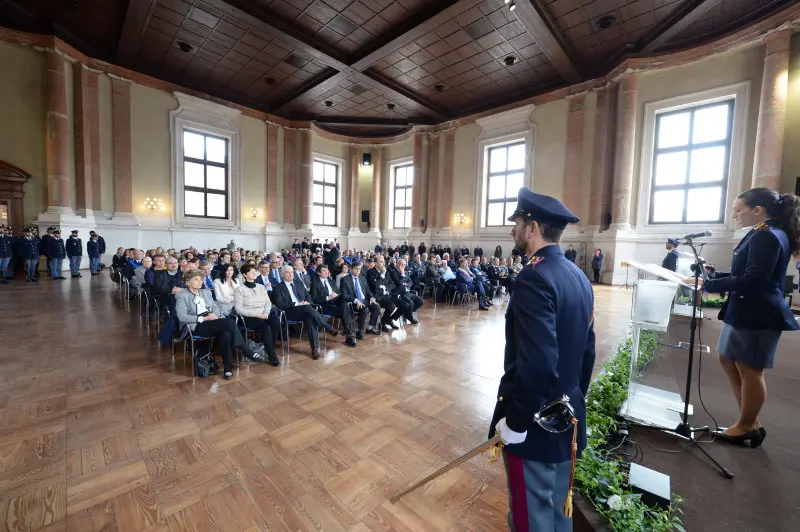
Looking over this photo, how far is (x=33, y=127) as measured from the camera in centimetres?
1074

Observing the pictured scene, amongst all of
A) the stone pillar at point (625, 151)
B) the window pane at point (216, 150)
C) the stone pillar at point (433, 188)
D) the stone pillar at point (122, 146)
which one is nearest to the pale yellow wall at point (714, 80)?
the stone pillar at point (625, 151)

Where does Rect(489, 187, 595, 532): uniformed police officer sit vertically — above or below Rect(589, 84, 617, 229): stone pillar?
below

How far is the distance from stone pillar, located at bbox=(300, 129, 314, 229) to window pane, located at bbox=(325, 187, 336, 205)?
2.02 meters

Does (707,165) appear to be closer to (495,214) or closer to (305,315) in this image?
(495,214)

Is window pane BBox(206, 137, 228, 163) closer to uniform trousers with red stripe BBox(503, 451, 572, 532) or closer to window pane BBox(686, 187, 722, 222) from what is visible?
uniform trousers with red stripe BBox(503, 451, 572, 532)

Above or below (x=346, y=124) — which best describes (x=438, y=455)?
below

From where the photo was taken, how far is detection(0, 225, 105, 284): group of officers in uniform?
9.20 metres

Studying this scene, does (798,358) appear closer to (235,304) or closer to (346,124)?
(235,304)

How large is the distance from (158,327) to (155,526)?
14.3 ft

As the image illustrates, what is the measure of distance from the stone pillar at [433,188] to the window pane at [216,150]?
9.64 metres

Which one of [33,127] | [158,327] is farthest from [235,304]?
[33,127]

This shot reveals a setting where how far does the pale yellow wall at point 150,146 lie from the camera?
12.7m

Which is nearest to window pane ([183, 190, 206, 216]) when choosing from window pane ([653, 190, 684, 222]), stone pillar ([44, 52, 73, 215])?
stone pillar ([44, 52, 73, 215])

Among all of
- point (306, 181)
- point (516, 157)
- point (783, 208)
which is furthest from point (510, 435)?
point (306, 181)
